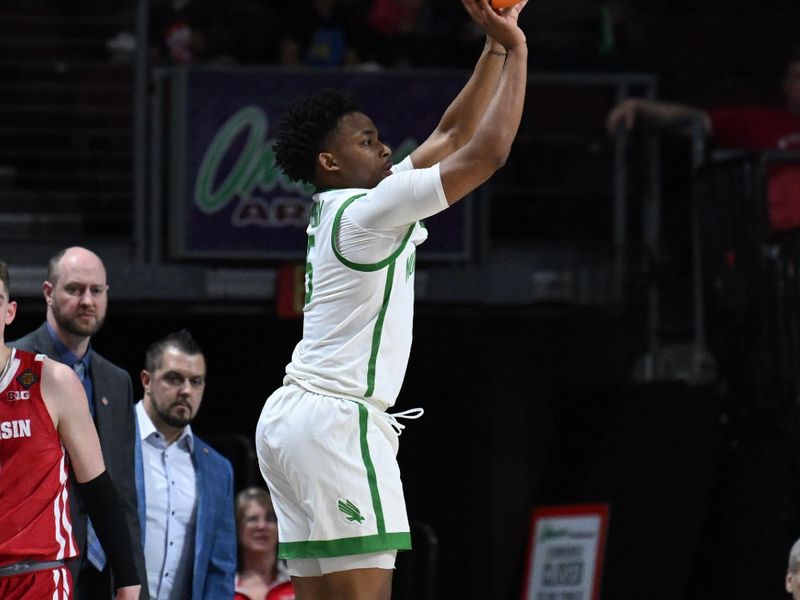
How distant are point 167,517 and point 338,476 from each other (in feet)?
7.29

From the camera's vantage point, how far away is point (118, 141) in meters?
10.8

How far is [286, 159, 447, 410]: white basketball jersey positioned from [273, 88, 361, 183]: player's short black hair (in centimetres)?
14

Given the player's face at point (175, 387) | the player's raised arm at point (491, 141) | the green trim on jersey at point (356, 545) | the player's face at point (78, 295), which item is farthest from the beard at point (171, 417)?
the player's raised arm at point (491, 141)

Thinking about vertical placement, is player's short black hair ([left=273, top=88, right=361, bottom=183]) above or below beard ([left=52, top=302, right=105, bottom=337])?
above

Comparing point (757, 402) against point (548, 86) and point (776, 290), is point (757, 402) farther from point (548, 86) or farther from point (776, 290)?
point (548, 86)

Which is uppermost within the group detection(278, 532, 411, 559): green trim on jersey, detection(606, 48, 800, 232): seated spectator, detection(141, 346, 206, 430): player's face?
detection(606, 48, 800, 232): seated spectator

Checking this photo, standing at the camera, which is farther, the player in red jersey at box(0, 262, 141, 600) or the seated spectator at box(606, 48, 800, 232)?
the seated spectator at box(606, 48, 800, 232)

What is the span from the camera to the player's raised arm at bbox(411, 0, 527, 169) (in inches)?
206

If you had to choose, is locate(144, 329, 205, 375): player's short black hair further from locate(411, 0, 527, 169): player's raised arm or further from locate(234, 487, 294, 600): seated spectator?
locate(411, 0, 527, 169): player's raised arm

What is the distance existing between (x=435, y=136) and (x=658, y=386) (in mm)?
5011

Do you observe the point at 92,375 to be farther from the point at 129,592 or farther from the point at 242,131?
the point at 242,131

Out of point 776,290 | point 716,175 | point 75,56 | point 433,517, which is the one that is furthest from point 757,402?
point 75,56

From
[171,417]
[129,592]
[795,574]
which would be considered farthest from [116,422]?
[795,574]

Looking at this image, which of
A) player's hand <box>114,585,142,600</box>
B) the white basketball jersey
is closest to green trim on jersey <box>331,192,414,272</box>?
the white basketball jersey
